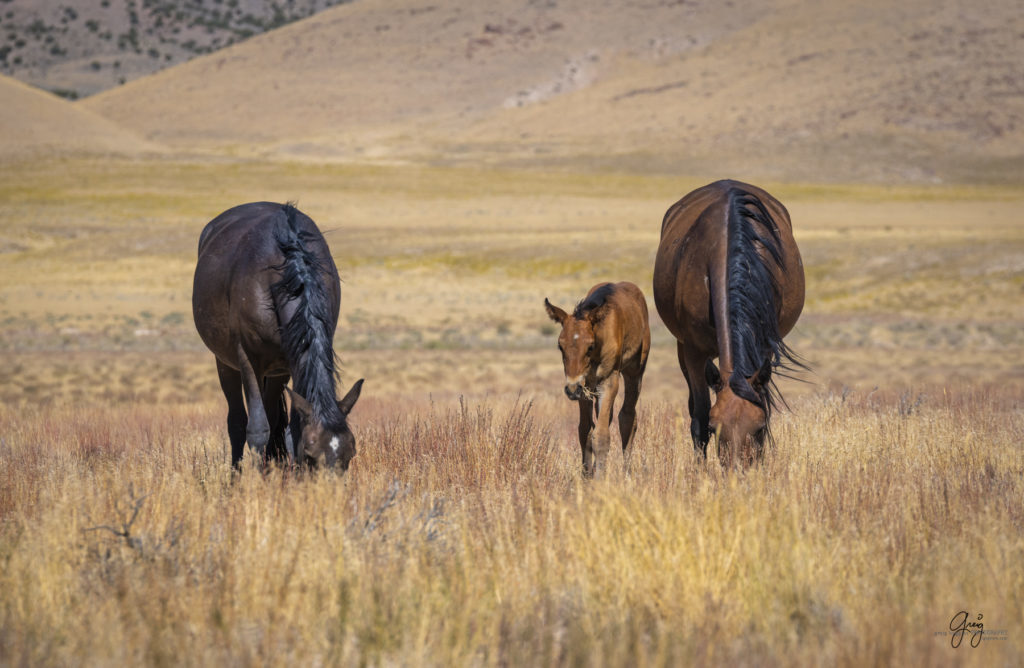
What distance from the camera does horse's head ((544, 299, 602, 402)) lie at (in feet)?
22.3

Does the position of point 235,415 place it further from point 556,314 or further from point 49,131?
point 49,131

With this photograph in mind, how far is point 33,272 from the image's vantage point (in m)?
36.8

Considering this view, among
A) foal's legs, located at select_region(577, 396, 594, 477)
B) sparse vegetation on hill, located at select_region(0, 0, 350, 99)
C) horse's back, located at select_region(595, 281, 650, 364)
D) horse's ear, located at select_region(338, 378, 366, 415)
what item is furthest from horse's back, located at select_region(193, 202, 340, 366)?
sparse vegetation on hill, located at select_region(0, 0, 350, 99)

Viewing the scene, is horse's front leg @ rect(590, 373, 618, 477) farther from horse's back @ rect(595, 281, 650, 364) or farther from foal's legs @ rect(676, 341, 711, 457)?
foal's legs @ rect(676, 341, 711, 457)

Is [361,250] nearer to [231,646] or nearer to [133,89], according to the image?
[231,646]

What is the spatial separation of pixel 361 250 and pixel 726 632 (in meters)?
38.7

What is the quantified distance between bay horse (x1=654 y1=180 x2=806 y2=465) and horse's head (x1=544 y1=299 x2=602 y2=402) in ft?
2.41

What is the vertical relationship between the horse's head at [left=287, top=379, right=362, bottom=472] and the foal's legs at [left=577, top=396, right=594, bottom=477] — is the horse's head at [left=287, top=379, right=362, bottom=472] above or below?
above

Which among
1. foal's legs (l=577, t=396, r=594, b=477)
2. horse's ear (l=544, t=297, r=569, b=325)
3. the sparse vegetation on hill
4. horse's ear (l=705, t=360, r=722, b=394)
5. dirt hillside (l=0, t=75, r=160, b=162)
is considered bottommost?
foal's legs (l=577, t=396, r=594, b=477)

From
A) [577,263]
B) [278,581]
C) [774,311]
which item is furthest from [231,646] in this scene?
[577,263]

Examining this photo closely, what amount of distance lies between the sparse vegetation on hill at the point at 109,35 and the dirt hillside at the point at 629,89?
78.5ft

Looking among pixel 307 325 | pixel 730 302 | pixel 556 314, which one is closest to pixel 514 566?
pixel 307 325

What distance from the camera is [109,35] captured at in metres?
161

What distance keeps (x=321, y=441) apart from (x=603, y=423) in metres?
2.25
